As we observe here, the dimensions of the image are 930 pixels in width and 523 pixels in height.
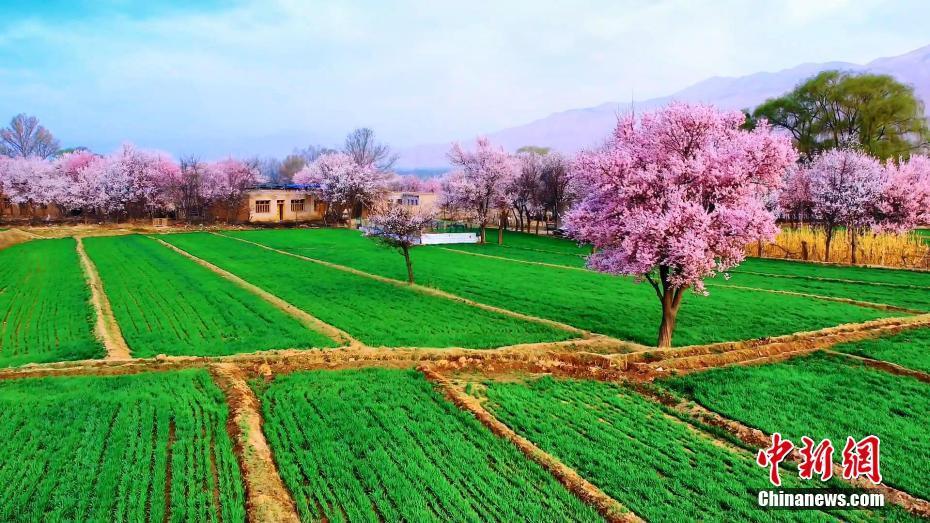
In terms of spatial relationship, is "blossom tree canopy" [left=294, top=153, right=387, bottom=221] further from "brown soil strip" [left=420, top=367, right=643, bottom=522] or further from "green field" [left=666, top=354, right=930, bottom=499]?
→ "green field" [left=666, top=354, right=930, bottom=499]

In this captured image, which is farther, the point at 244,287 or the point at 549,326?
the point at 244,287

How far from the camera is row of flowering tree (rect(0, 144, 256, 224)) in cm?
7500

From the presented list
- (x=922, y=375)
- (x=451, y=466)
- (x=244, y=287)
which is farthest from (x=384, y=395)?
(x=244, y=287)

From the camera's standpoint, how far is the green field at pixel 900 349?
51.1 ft

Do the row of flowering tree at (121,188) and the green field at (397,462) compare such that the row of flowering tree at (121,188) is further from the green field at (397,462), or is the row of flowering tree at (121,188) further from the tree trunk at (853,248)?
the green field at (397,462)

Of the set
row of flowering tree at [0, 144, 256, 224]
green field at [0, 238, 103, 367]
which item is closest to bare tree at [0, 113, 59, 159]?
row of flowering tree at [0, 144, 256, 224]

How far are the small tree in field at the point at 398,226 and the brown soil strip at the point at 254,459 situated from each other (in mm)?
15954

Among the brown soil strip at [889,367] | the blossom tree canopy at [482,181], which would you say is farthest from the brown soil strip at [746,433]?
the blossom tree canopy at [482,181]

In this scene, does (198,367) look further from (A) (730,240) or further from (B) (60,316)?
(A) (730,240)

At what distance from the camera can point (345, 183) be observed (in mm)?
78750

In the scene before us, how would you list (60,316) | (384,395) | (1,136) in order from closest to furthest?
(384,395) < (60,316) < (1,136)

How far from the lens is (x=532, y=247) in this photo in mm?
52469

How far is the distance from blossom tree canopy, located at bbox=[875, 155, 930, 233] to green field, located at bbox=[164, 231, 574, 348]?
2930 centimetres

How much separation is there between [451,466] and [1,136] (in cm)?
16253
